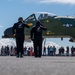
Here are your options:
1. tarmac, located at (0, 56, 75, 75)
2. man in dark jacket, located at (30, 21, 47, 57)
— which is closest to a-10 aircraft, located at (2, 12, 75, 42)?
man in dark jacket, located at (30, 21, 47, 57)

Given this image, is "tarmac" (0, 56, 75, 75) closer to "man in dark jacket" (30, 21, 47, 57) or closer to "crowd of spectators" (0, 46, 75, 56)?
"man in dark jacket" (30, 21, 47, 57)

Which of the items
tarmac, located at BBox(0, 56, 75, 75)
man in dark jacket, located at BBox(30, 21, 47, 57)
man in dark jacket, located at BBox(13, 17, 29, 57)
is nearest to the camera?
tarmac, located at BBox(0, 56, 75, 75)

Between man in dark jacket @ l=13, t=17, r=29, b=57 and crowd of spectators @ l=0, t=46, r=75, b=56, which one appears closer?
man in dark jacket @ l=13, t=17, r=29, b=57

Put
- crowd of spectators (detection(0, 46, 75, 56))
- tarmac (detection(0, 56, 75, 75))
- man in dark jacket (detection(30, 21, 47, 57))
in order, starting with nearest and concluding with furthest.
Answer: tarmac (detection(0, 56, 75, 75))
man in dark jacket (detection(30, 21, 47, 57))
crowd of spectators (detection(0, 46, 75, 56))

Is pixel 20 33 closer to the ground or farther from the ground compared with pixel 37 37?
farther from the ground

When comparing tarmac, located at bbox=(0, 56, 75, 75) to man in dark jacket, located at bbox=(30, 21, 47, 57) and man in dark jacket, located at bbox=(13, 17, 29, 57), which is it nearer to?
man in dark jacket, located at bbox=(13, 17, 29, 57)

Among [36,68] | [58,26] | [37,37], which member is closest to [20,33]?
[37,37]

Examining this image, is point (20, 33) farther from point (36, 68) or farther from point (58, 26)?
point (58, 26)

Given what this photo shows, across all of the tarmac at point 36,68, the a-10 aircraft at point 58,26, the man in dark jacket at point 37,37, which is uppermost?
the a-10 aircraft at point 58,26

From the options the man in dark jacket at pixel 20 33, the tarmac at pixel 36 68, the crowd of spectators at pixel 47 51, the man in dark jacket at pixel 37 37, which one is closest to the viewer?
the tarmac at pixel 36 68

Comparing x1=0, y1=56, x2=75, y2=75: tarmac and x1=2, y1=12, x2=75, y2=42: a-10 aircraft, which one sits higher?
x1=2, y1=12, x2=75, y2=42: a-10 aircraft

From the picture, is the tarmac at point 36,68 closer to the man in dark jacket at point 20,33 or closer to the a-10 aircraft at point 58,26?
the man in dark jacket at point 20,33

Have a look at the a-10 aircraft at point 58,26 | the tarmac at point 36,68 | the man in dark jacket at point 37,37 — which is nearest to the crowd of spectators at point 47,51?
the a-10 aircraft at point 58,26

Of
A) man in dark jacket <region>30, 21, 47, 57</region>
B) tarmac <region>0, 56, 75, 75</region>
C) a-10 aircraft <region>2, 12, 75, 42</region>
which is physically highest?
a-10 aircraft <region>2, 12, 75, 42</region>
